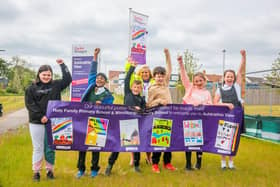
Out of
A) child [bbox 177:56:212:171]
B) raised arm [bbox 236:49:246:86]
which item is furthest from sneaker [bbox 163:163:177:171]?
raised arm [bbox 236:49:246:86]

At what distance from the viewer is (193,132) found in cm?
508

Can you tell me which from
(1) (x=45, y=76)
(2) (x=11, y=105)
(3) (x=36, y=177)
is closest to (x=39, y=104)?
(1) (x=45, y=76)

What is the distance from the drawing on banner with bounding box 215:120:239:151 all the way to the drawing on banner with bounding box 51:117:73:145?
2.63m

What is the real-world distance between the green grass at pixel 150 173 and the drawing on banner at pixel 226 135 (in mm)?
503

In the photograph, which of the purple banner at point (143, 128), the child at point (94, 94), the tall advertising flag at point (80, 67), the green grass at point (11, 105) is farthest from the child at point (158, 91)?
the green grass at point (11, 105)

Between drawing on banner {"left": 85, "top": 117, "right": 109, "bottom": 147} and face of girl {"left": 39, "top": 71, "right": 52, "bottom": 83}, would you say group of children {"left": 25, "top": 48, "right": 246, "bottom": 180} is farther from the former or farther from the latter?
drawing on banner {"left": 85, "top": 117, "right": 109, "bottom": 147}

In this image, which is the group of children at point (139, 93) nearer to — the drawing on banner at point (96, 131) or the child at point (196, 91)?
the child at point (196, 91)

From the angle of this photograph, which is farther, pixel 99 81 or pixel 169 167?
pixel 169 167

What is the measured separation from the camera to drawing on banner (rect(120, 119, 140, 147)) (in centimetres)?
481

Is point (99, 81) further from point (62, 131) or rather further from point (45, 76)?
point (62, 131)

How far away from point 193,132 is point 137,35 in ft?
16.3

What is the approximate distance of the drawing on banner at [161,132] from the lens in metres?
4.91

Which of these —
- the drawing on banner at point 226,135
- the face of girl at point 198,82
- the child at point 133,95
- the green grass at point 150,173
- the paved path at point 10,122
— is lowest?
the paved path at point 10,122

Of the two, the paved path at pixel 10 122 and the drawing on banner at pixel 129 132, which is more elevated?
the drawing on banner at pixel 129 132
